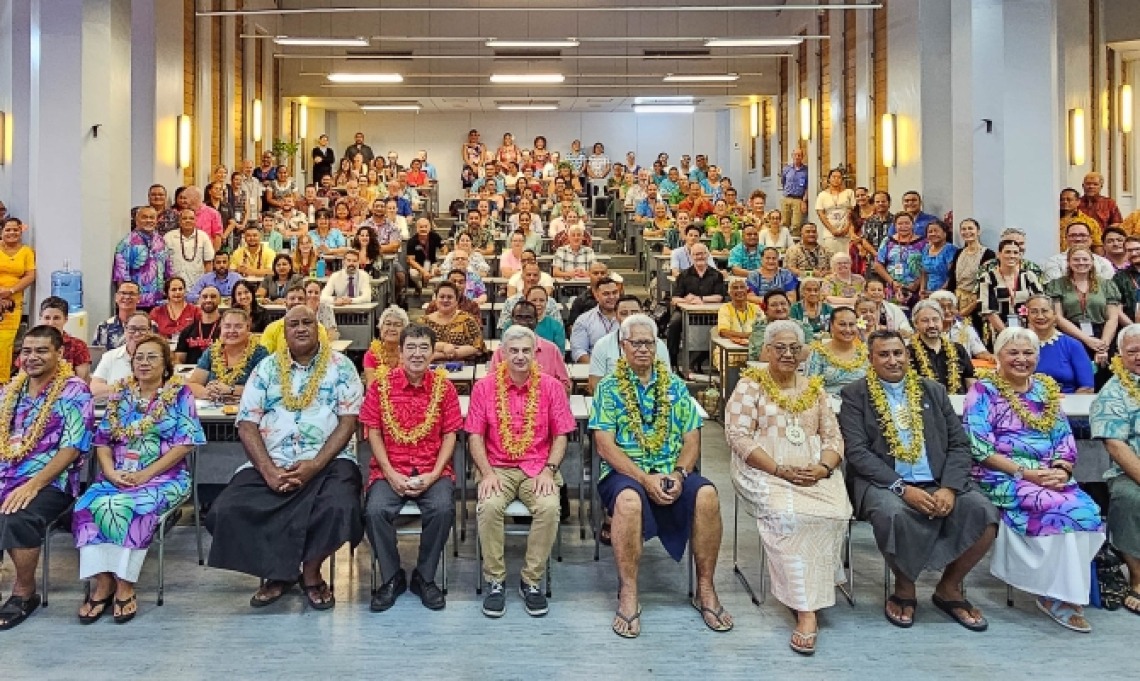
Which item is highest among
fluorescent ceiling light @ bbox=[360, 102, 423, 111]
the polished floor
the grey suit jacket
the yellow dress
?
fluorescent ceiling light @ bbox=[360, 102, 423, 111]

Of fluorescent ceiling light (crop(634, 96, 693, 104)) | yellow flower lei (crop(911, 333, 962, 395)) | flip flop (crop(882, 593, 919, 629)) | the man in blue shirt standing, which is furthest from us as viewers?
fluorescent ceiling light (crop(634, 96, 693, 104))

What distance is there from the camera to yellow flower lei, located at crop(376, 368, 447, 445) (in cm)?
428

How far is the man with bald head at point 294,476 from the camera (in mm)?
4023

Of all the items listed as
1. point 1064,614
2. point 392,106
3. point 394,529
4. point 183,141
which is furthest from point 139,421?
point 392,106

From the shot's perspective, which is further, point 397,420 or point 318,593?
point 397,420

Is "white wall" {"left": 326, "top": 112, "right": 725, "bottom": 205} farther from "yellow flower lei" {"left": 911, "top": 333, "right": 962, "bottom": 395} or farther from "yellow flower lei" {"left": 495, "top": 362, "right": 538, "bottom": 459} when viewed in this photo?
"yellow flower lei" {"left": 495, "top": 362, "right": 538, "bottom": 459}

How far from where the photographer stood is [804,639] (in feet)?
11.9

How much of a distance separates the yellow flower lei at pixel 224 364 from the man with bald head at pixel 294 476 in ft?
2.57

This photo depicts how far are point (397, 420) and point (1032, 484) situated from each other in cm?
258

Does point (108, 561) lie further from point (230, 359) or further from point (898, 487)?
point (898, 487)

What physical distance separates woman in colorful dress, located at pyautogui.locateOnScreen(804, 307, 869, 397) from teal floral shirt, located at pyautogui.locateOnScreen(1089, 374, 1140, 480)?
118 centimetres

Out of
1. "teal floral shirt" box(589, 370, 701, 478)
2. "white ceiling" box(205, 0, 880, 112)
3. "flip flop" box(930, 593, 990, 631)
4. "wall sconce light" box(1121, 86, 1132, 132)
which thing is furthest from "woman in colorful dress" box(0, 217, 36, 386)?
"wall sconce light" box(1121, 86, 1132, 132)

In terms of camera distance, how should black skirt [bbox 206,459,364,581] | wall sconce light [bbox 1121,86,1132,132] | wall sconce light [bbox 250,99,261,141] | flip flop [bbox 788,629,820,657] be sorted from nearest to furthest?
flip flop [bbox 788,629,820,657] → black skirt [bbox 206,459,364,581] → wall sconce light [bbox 1121,86,1132,132] → wall sconce light [bbox 250,99,261,141]

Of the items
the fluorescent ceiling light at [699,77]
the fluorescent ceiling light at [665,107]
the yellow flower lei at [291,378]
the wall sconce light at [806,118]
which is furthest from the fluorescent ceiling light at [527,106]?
the yellow flower lei at [291,378]
